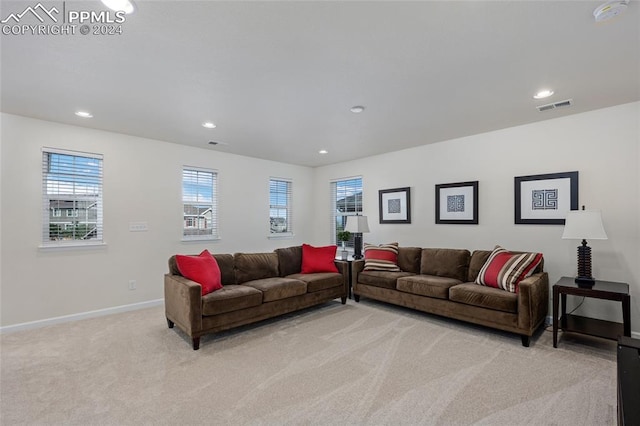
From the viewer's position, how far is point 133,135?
422 centimetres

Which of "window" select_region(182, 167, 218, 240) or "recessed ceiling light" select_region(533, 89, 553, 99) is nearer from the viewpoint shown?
"recessed ceiling light" select_region(533, 89, 553, 99)

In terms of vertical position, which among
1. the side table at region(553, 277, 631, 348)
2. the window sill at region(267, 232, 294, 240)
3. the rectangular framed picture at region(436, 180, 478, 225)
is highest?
the rectangular framed picture at region(436, 180, 478, 225)

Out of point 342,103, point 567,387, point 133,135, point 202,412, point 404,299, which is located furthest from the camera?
point 133,135

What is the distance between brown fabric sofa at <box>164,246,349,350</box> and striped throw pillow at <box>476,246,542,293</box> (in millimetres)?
1877

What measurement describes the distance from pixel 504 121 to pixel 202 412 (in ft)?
13.8

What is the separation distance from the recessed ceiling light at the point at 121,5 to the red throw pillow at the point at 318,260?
3.42 m

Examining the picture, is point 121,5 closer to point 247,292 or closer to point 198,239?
point 247,292

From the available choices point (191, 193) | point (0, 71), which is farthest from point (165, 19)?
point (191, 193)

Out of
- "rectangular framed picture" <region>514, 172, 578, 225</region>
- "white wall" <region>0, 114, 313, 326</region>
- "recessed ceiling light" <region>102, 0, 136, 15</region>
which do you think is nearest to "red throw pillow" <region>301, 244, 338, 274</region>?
"white wall" <region>0, 114, 313, 326</region>

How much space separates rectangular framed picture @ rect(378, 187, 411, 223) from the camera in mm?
4994

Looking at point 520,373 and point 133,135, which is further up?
point 133,135

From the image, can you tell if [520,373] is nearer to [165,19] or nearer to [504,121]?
[504,121]

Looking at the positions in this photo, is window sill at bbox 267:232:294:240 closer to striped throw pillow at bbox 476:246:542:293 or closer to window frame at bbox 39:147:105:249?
window frame at bbox 39:147:105:249

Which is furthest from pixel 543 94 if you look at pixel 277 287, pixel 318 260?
pixel 277 287
